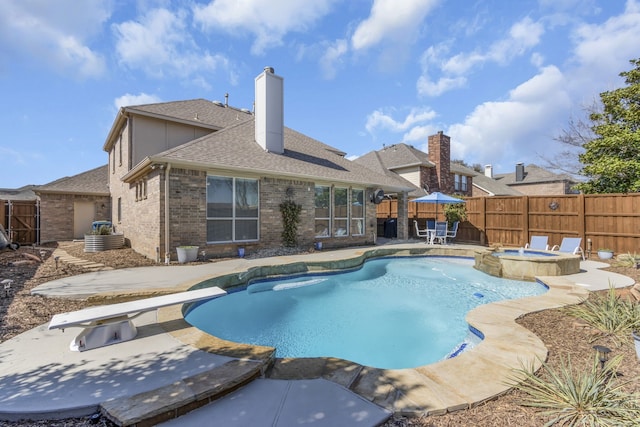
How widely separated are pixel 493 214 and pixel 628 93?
7.34 m

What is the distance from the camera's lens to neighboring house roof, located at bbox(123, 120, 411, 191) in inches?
364

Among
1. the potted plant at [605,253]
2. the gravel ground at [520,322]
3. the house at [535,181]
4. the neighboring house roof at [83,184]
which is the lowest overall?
the gravel ground at [520,322]

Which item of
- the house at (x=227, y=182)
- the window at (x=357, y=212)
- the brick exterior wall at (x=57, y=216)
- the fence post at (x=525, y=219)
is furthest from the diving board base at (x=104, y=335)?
the brick exterior wall at (x=57, y=216)

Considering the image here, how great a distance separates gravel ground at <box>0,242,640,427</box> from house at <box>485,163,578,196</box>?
103ft

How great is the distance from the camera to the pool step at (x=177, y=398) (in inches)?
86.4

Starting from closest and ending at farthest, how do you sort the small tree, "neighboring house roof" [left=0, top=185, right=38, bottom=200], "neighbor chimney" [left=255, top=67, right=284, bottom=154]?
the small tree < "neighbor chimney" [left=255, top=67, right=284, bottom=154] < "neighboring house roof" [left=0, top=185, right=38, bottom=200]

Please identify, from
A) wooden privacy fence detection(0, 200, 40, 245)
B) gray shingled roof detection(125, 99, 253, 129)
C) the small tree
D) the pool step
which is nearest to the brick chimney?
gray shingled roof detection(125, 99, 253, 129)

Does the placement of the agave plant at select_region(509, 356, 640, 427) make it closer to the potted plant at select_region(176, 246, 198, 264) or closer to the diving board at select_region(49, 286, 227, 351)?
the diving board at select_region(49, 286, 227, 351)

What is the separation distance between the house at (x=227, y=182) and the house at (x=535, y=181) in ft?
94.8

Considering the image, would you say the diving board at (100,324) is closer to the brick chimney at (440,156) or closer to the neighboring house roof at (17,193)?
the brick chimney at (440,156)

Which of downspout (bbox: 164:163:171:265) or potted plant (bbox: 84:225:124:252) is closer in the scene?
downspout (bbox: 164:163:171:265)

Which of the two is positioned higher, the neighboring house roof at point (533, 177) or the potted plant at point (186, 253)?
the neighboring house roof at point (533, 177)

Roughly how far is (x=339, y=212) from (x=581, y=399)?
1134 centimetres

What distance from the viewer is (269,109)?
40.1ft
